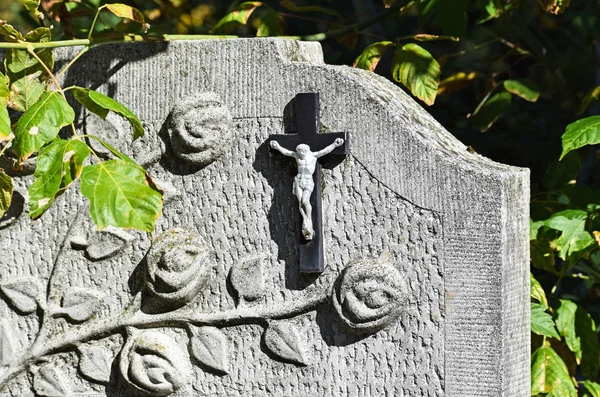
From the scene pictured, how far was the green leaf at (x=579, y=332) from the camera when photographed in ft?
7.95

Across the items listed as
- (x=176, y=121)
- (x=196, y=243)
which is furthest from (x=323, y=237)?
(x=176, y=121)

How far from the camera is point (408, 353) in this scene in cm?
198

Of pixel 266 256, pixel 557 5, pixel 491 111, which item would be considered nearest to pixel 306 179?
pixel 266 256

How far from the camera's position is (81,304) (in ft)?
7.25

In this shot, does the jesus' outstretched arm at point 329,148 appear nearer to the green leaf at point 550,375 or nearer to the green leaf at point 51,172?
the green leaf at point 51,172

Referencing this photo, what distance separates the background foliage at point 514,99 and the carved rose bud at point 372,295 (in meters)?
0.47

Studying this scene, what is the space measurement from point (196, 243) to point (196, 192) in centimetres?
12

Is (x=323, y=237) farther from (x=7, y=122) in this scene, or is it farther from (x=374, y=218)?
(x=7, y=122)

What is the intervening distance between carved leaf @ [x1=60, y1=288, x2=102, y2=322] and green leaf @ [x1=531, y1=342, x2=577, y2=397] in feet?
3.58

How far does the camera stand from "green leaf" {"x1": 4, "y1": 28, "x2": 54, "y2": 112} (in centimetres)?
209

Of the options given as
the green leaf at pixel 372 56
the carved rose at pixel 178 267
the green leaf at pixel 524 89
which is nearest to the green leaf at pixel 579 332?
the green leaf at pixel 524 89

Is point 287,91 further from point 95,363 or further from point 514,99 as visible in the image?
point 514,99

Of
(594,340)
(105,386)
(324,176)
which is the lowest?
(105,386)

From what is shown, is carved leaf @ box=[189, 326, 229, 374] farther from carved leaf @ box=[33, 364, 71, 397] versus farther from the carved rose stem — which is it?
carved leaf @ box=[33, 364, 71, 397]
